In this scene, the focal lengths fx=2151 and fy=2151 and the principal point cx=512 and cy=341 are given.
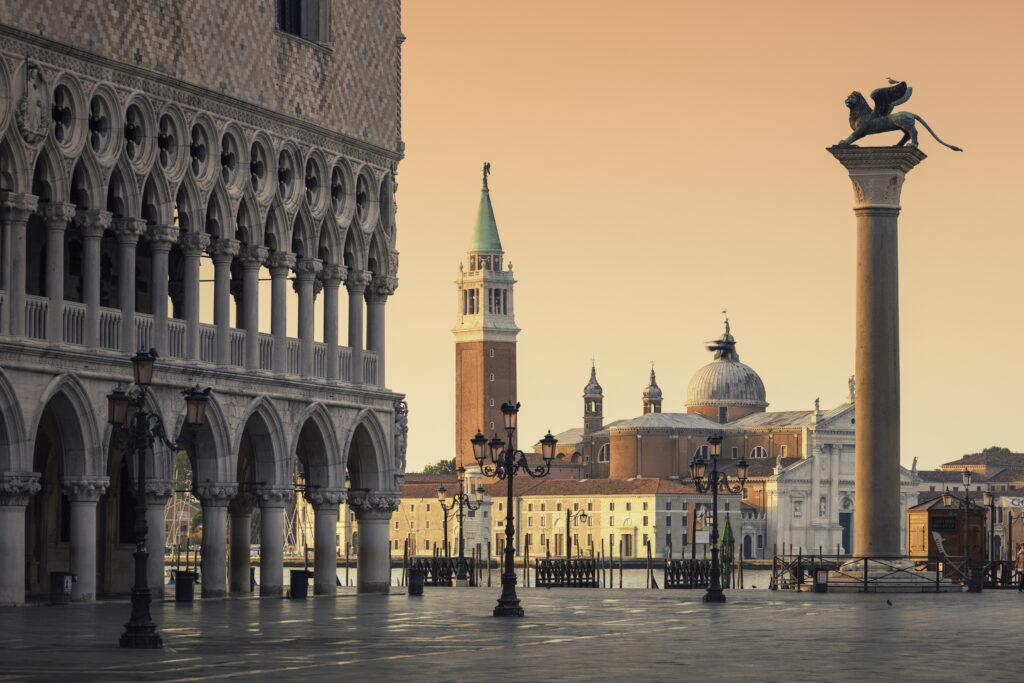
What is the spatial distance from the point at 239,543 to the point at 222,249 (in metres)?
9.79

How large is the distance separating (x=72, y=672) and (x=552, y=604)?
75.5 feet

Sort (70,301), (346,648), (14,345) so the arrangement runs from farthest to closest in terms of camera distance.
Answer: (70,301) < (14,345) < (346,648)

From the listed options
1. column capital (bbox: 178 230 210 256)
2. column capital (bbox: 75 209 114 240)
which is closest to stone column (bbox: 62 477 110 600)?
column capital (bbox: 75 209 114 240)

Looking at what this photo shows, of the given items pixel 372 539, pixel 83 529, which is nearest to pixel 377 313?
pixel 372 539

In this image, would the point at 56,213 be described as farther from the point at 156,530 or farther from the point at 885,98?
the point at 885,98

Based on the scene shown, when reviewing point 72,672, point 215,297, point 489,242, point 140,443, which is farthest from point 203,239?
point 489,242

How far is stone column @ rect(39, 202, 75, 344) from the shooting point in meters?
39.2

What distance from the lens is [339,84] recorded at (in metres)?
48.8

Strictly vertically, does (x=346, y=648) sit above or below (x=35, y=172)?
below

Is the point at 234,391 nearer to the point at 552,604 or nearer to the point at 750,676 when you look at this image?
the point at 552,604

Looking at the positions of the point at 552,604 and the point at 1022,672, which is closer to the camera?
the point at 1022,672

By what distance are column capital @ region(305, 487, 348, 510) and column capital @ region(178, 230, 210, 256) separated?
7144 millimetres

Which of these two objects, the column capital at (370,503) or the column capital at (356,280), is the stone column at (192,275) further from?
the column capital at (370,503)

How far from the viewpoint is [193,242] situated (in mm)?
43531
